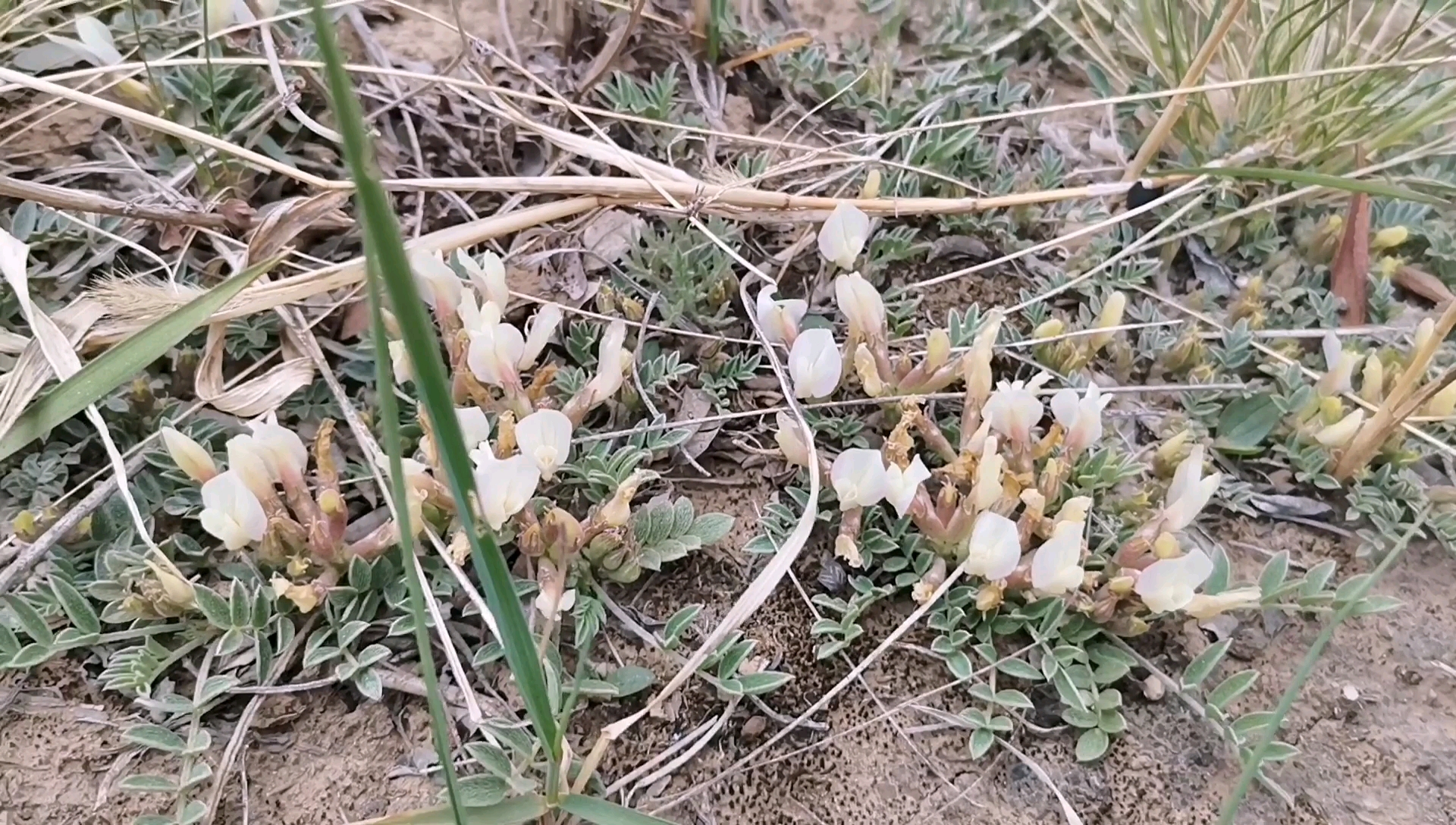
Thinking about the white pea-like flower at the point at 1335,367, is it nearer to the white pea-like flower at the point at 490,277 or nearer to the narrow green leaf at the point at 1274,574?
the narrow green leaf at the point at 1274,574

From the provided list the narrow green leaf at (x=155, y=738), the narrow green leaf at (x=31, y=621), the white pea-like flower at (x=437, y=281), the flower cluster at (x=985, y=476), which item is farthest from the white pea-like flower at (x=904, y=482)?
the narrow green leaf at (x=31, y=621)

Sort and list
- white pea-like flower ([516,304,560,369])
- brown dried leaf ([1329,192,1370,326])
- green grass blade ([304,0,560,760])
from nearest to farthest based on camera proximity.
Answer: green grass blade ([304,0,560,760])
white pea-like flower ([516,304,560,369])
brown dried leaf ([1329,192,1370,326])

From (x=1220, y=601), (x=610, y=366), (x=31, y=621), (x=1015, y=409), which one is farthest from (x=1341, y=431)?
(x=31, y=621)

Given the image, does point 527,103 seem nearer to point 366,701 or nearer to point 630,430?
point 630,430

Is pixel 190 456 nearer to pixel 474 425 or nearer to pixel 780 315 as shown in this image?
pixel 474 425

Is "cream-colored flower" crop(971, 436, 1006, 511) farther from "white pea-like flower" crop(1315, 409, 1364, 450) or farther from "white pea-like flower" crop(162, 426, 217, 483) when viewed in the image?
"white pea-like flower" crop(162, 426, 217, 483)

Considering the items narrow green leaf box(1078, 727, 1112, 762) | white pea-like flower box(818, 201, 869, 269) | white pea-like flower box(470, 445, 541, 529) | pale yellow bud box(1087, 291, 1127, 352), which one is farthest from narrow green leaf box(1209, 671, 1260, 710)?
white pea-like flower box(470, 445, 541, 529)

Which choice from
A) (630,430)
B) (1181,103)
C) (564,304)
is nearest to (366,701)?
(630,430)
